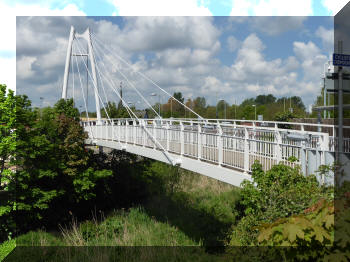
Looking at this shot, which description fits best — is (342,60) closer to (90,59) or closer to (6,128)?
(6,128)

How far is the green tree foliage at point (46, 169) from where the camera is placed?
19.6 m

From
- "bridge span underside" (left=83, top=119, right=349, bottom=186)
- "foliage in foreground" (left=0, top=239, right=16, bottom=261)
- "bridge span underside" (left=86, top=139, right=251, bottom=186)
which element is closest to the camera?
"bridge span underside" (left=83, top=119, right=349, bottom=186)

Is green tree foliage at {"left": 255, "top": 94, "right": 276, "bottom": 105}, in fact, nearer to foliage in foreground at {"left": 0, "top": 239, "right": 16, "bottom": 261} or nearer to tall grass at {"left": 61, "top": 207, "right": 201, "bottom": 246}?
tall grass at {"left": 61, "top": 207, "right": 201, "bottom": 246}

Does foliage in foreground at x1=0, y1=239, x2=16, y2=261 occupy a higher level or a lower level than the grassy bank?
lower

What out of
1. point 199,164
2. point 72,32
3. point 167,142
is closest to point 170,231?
point 167,142

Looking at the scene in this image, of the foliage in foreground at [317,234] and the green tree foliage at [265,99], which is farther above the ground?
the green tree foliage at [265,99]

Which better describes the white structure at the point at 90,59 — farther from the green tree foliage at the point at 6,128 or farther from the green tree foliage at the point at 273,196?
the green tree foliage at the point at 273,196

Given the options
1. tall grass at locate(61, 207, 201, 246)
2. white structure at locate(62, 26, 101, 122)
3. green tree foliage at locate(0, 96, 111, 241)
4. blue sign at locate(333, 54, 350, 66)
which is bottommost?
tall grass at locate(61, 207, 201, 246)

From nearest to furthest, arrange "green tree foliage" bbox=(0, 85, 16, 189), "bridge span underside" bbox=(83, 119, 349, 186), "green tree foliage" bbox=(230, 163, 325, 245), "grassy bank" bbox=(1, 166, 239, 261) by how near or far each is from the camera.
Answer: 1. "green tree foliage" bbox=(230, 163, 325, 245)
2. "bridge span underside" bbox=(83, 119, 349, 186)
3. "grassy bank" bbox=(1, 166, 239, 261)
4. "green tree foliage" bbox=(0, 85, 16, 189)

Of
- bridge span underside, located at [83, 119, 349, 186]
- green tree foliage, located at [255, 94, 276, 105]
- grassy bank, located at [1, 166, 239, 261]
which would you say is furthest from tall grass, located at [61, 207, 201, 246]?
green tree foliage, located at [255, 94, 276, 105]

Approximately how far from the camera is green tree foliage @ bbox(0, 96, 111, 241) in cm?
1964

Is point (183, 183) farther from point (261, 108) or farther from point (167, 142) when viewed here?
point (261, 108)

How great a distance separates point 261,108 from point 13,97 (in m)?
42.7

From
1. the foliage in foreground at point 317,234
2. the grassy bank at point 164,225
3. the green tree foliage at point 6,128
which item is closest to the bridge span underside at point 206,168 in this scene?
the foliage in foreground at point 317,234
